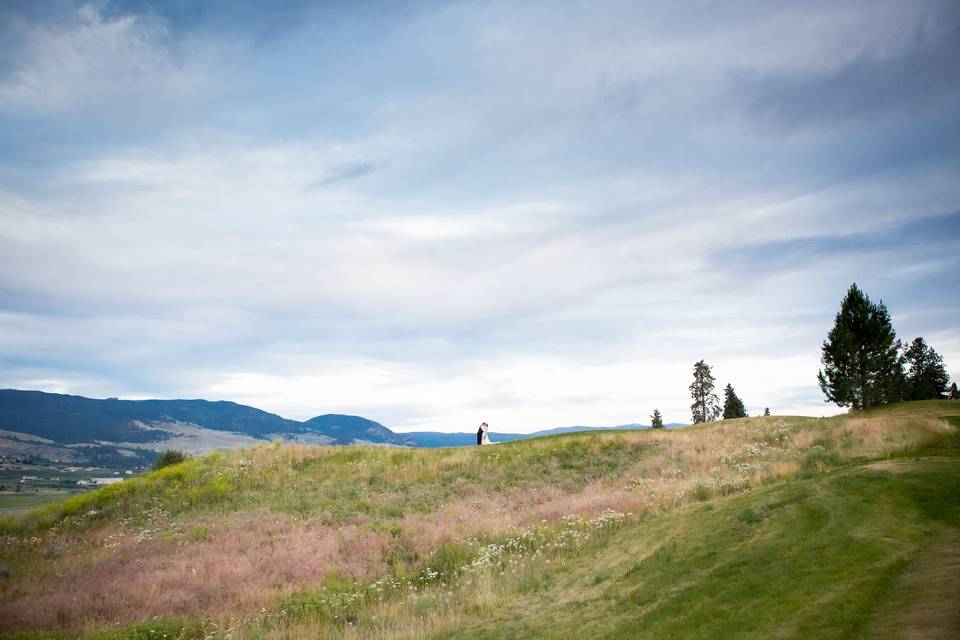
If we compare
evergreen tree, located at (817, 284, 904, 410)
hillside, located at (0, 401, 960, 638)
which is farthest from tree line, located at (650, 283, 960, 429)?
hillside, located at (0, 401, 960, 638)

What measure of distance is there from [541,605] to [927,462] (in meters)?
9.94

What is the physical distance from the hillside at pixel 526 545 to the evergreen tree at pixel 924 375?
6226 centimetres

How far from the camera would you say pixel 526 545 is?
1844 centimetres

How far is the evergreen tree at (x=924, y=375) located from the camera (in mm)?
84500

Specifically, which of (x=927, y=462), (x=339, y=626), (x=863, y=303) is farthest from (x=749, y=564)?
(x=863, y=303)

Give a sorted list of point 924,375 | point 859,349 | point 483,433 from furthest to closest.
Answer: point 924,375, point 859,349, point 483,433

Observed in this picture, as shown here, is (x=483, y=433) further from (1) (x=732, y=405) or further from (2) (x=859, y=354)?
(1) (x=732, y=405)

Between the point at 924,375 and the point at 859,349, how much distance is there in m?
43.4

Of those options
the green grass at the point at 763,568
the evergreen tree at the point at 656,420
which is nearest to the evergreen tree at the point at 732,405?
the evergreen tree at the point at 656,420

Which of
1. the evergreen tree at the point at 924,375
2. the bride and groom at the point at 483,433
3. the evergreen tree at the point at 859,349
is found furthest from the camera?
the evergreen tree at the point at 924,375

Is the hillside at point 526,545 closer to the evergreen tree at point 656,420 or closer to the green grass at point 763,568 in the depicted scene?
the green grass at point 763,568

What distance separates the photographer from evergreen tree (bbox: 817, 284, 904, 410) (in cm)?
5541

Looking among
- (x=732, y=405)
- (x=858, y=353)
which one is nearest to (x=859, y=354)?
(x=858, y=353)

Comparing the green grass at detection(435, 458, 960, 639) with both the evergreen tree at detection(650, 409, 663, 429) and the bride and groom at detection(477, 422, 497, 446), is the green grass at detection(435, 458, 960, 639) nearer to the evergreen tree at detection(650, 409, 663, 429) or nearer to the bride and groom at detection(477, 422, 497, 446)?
the bride and groom at detection(477, 422, 497, 446)
